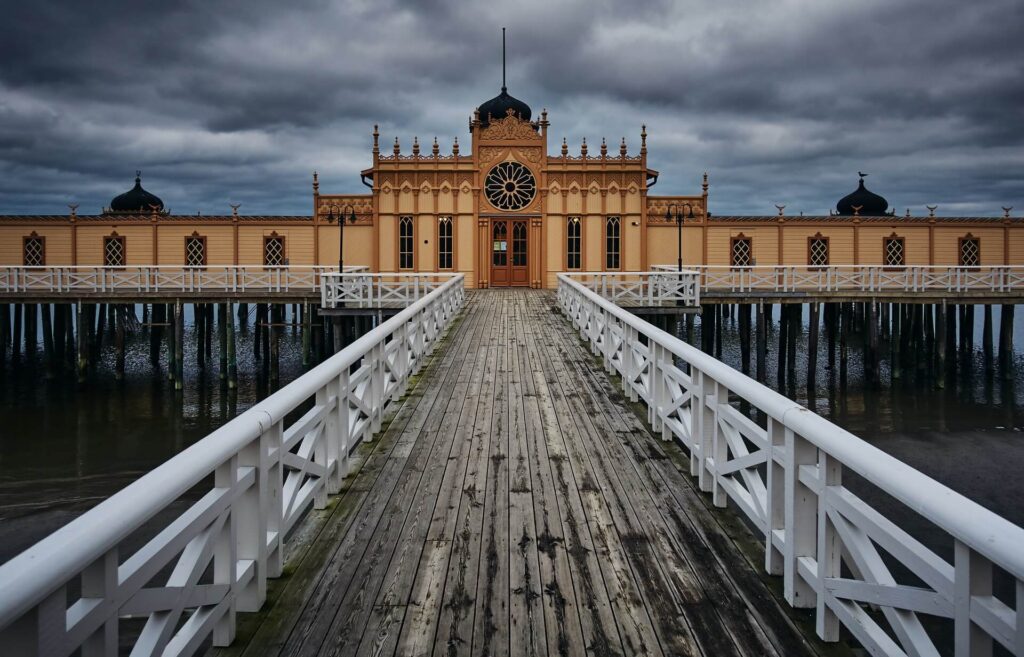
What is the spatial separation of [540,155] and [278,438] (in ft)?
85.2

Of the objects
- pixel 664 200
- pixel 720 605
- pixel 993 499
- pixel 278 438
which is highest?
pixel 664 200

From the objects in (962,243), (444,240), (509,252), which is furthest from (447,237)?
(962,243)

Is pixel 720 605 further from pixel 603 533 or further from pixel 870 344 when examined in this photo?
pixel 870 344

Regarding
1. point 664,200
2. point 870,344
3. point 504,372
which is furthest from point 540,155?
point 504,372

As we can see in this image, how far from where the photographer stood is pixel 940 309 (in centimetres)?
2483

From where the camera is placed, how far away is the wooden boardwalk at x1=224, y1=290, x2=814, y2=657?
3502 mm

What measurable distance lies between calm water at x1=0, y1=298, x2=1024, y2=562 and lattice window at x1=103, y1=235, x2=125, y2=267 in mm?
4037

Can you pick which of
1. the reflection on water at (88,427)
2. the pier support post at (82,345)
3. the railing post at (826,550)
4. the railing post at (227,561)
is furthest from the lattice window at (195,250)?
the railing post at (826,550)

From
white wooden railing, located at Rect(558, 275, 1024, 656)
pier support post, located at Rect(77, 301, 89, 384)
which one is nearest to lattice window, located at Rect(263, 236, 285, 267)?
pier support post, located at Rect(77, 301, 89, 384)

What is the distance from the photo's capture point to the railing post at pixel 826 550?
11.5 feet

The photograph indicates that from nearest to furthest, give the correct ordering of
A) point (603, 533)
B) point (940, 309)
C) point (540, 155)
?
point (603, 533) → point (940, 309) → point (540, 155)

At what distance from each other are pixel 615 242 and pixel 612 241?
0.12 m

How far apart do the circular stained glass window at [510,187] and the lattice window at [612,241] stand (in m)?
3.16

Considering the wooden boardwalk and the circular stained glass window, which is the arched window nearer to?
the circular stained glass window
